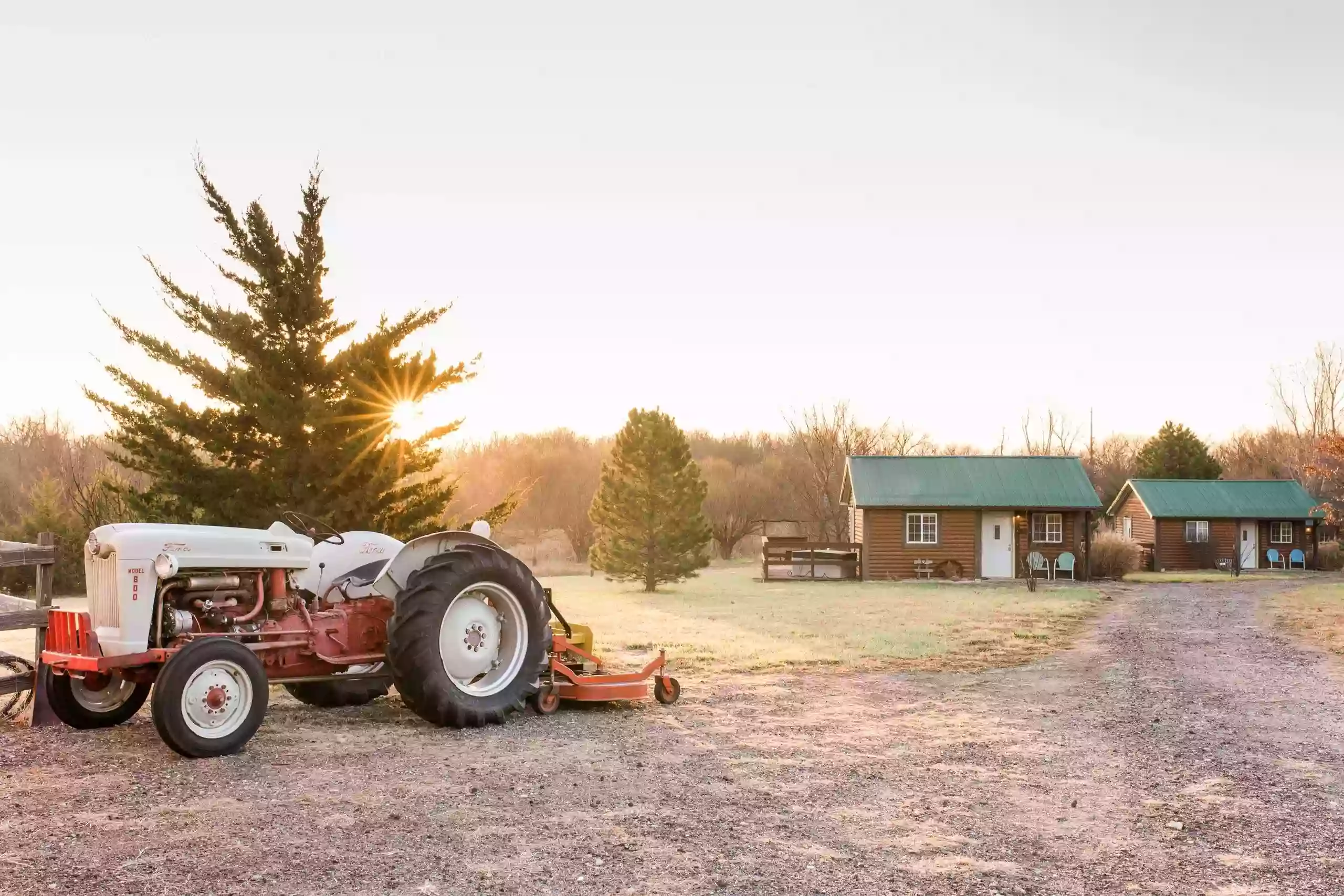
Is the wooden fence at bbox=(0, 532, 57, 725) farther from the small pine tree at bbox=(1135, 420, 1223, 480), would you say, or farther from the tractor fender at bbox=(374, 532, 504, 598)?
the small pine tree at bbox=(1135, 420, 1223, 480)

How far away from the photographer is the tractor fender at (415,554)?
907 centimetres

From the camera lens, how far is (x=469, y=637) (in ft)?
29.5

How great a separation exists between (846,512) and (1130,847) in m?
52.1

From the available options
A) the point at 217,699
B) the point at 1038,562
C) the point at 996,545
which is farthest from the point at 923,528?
the point at 217,699

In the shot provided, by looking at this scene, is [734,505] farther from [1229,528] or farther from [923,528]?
[1229,528]

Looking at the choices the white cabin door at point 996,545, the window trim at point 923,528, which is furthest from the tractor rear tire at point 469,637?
the white cabin door at point 996,545

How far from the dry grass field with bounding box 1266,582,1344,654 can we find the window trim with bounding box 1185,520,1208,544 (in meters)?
13.3

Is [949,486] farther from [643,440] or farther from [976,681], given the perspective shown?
[976,681]

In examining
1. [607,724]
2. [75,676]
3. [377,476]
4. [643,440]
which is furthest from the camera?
[643,440]

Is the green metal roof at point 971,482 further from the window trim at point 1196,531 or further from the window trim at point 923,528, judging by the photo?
the window trim at point 1196,531

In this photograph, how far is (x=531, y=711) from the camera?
368 inches

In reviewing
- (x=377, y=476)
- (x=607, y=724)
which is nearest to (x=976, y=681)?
(x=607, y=724)

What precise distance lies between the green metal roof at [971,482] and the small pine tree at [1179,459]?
17522 millimetres

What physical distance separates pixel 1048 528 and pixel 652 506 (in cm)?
1512
